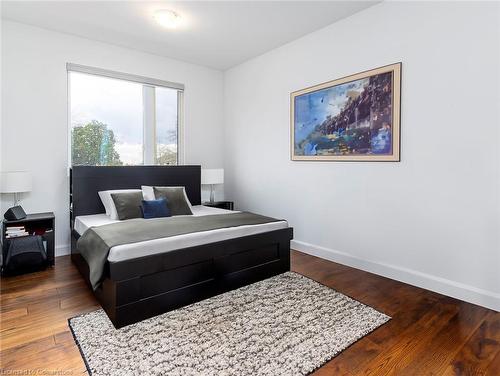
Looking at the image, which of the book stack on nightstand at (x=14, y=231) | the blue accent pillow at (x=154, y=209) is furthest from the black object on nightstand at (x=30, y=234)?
the blue accent pillow at (x=154, y=209)

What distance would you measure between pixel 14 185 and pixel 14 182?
0.10 ft

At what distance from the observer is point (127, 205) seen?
3396 mm

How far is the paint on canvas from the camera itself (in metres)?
2.93

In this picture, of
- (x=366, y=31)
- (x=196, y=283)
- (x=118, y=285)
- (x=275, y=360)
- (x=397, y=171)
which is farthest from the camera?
(x=366, y=31)

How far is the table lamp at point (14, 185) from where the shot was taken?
305 centimetres

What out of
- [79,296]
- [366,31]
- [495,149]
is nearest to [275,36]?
[366,31]

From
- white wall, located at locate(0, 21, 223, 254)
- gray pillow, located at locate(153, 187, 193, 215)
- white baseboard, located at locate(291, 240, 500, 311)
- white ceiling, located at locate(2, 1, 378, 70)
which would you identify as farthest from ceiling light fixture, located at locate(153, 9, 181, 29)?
white baseboard, located at locate(291, 240, 500, 311)

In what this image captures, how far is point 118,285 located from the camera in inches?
80.0

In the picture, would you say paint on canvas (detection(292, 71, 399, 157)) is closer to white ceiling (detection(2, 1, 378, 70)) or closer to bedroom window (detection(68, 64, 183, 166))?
white ceiling (detection(2, 1, 378, 70))

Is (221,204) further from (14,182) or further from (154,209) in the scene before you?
(14,182)

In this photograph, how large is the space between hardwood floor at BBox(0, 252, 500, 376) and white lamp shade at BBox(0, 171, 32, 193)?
90 centimetres

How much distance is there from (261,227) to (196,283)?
812 mm

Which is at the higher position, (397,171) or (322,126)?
(322,126)

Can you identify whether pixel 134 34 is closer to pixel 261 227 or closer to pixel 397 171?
pixel 261 227
